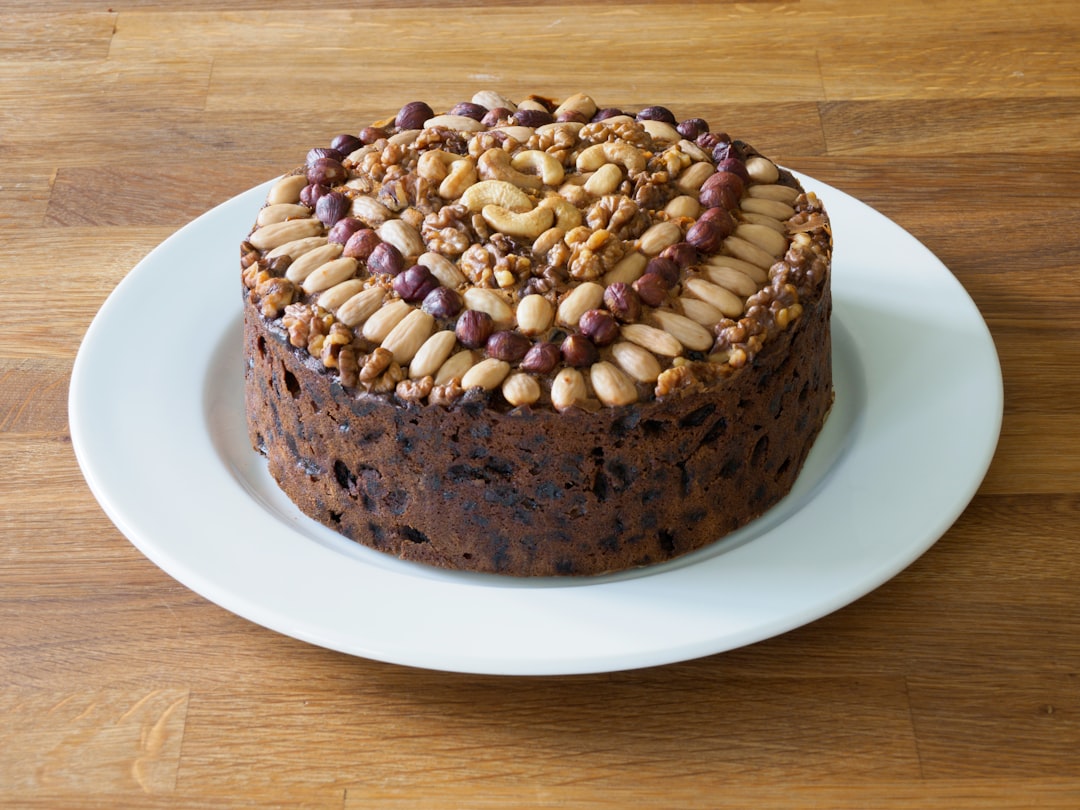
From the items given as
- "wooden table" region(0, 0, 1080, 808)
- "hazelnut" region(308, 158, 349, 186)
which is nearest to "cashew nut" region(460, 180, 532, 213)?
"hazelnut" region(308, 158, 349, 186)

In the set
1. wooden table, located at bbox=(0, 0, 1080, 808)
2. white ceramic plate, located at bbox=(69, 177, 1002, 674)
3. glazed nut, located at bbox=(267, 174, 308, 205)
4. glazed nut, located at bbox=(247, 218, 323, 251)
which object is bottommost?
wooden table, located at bbox=(0, 0, 1080, 808)

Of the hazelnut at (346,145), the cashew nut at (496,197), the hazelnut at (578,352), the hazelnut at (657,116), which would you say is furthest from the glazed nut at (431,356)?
the hazelnut at (657,116)

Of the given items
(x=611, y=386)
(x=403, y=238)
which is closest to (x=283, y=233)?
(x=403, y=238)

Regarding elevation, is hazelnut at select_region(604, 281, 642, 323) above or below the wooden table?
above

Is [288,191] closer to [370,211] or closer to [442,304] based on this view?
[370,211]

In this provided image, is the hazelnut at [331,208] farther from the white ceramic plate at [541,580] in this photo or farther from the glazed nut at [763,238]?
the glazed nut at [763,238]

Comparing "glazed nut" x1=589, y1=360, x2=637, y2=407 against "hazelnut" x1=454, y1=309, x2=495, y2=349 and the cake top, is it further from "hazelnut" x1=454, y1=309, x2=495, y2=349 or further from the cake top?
"hazelnut" x1=454, y1=309, x2=495, y2=349

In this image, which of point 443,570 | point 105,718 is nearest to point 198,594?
point 105,718
